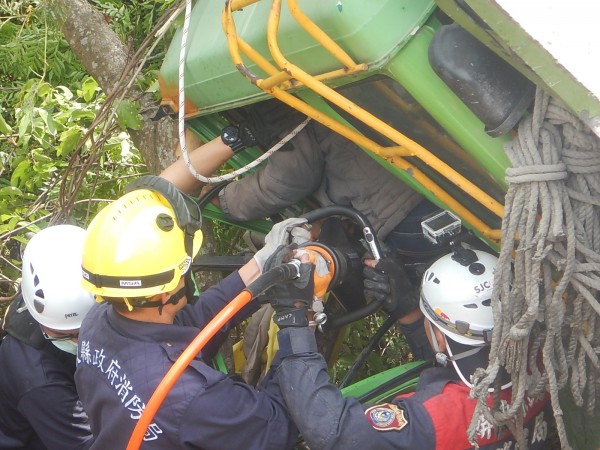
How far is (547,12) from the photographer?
1848mm

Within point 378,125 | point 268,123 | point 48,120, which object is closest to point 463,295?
point 378,125

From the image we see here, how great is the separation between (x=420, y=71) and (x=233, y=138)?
1298 millimetres

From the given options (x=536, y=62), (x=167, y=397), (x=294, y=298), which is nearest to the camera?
(x=536, y=62)

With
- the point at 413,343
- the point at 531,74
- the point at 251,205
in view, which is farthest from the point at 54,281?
the point at 531,74

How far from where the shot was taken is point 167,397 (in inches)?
88.0

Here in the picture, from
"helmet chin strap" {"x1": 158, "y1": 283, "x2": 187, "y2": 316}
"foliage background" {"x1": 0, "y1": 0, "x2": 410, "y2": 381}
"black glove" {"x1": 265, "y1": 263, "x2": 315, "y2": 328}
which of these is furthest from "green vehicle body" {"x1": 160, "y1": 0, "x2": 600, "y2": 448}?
"foliage background" {"x1": 0, "y1": 0, "x2": 410, "y2": 381}

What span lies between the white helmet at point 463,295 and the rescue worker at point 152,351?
1.93ft

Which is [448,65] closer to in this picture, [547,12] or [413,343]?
[547,12]

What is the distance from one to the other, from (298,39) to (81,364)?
49.1 inches

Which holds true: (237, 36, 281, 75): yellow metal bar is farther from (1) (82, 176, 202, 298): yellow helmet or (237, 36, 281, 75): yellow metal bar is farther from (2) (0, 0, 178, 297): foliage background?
(2) (0, 0, 178, 297): foliage background

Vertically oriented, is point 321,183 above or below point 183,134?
below

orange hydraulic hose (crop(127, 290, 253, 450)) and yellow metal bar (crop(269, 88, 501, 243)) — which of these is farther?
yellow metal bar (crop(269, 88, 501, 243))

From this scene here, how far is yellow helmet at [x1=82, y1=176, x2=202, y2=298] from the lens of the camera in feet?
7.52

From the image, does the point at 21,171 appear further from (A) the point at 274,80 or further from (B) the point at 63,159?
(A) the point at 274,80
